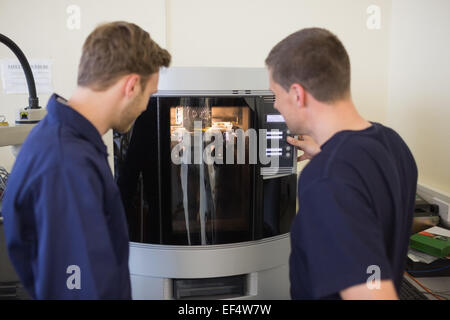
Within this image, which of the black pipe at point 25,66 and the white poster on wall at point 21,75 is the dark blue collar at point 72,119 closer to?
the black pipe at point 25,66

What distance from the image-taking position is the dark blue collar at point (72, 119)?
80cm

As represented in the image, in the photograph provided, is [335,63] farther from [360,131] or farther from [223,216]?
[223,216]

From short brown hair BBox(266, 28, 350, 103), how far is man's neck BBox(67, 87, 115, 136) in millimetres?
434

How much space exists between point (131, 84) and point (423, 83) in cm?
155

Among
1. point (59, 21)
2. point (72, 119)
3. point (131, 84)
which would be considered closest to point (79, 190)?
point (72, 119)

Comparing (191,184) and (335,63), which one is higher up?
(335,63)

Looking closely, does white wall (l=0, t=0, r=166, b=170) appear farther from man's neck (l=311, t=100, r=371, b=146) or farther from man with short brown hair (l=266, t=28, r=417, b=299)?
man's neck (l=311, t=100, r=371, b=146)

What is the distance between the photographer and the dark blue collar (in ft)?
2.61

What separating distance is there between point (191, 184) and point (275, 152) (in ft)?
1.10

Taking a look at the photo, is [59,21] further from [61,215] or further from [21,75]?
[61,215]

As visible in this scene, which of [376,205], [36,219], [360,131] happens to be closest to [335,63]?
[360,131]

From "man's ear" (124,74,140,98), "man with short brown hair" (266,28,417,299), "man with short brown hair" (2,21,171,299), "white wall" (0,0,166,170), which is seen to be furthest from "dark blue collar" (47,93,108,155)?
"white wall" (0,0,166,170)

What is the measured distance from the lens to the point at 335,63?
0.82 meters

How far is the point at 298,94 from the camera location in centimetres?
85
